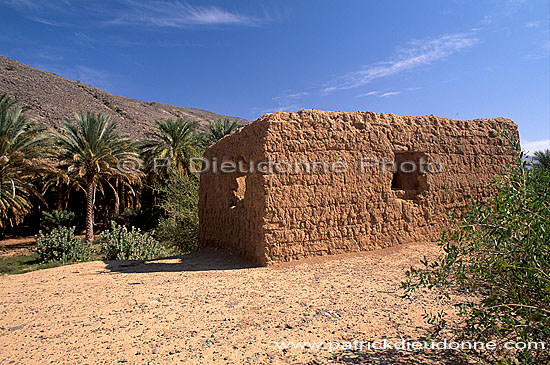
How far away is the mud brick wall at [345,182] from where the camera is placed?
6.80 m

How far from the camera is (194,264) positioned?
7684 millimetres

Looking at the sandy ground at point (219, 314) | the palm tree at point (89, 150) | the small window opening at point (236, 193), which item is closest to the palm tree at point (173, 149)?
the palm tree at point (89, 150)

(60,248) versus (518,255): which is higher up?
(518,255)

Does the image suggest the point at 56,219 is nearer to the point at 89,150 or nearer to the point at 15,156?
the point at 89,150

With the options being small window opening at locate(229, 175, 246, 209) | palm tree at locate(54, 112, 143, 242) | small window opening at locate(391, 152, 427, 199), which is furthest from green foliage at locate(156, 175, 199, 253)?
small window opening at locate(391, 152, 427, 199)

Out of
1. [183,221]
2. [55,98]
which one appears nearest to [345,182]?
[183,221]

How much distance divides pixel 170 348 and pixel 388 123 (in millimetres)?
6757

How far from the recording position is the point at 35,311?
471cm

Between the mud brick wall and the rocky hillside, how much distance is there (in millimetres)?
28405

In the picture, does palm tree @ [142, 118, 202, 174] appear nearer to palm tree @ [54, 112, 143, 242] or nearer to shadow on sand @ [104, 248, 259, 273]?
palm tree @ [54, 112, 143, 242]

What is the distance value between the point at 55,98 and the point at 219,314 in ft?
131

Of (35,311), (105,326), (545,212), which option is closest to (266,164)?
(105,326)

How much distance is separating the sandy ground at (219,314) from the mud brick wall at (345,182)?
69 centimetres

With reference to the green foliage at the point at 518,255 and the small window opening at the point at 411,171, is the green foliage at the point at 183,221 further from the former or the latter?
the green foliage at the point at 518,255
